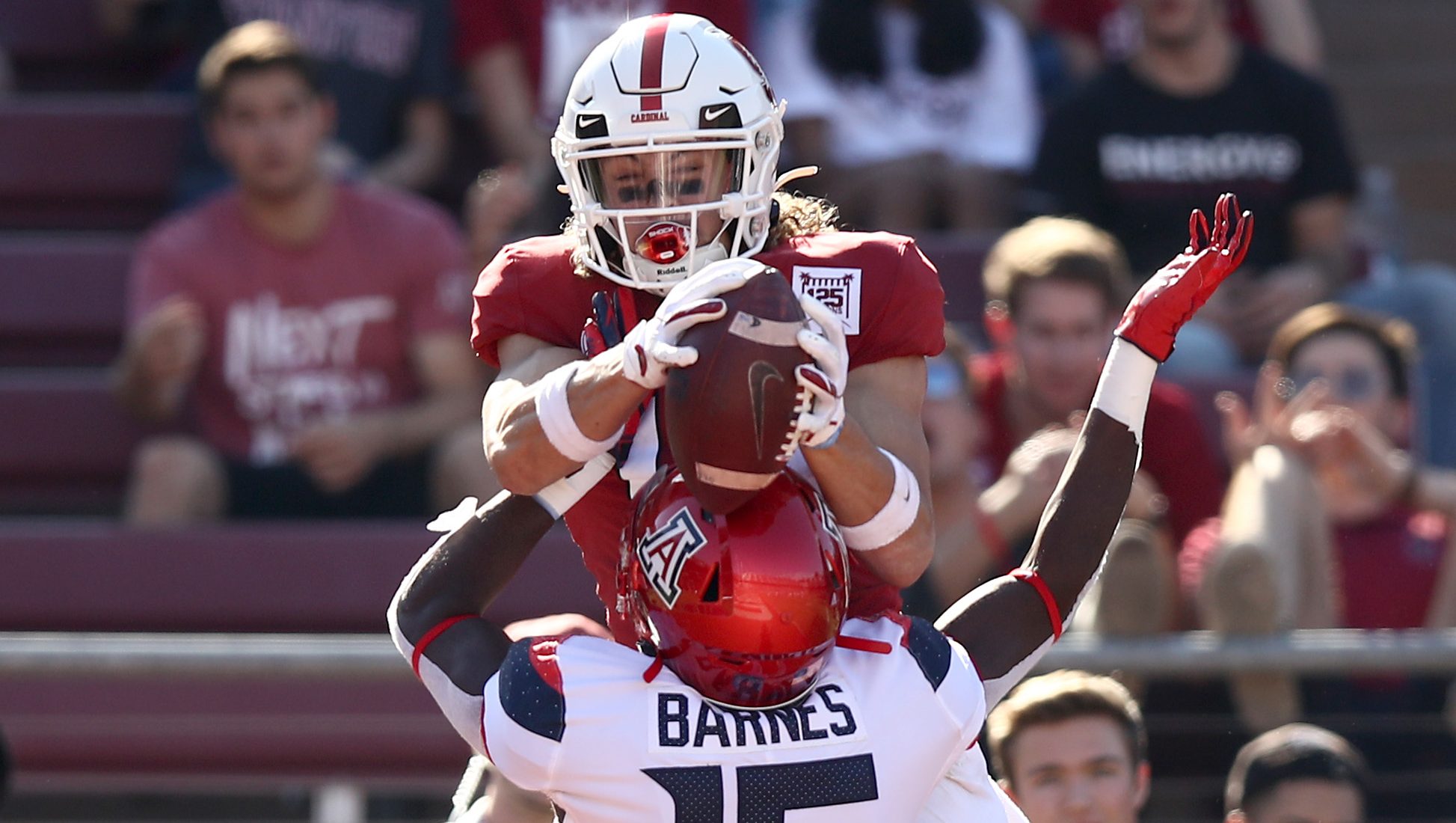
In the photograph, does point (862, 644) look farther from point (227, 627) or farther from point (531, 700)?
point (227, 627)

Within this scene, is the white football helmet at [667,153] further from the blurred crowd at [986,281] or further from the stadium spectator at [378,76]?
the stadium spectator at [378,76]

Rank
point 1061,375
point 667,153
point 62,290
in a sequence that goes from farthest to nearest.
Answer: point 62,290 < point 1061,375 < point 667,153

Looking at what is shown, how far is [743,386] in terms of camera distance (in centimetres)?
228

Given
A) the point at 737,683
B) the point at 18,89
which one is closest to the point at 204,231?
the point at 18,89

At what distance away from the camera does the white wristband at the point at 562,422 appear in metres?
2.50

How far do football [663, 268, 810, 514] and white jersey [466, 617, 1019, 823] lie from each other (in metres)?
0.33

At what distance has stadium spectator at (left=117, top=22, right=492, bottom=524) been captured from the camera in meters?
5.65

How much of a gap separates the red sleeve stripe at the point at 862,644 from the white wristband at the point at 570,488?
1.25 feet

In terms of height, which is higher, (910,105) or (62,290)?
(910,105)

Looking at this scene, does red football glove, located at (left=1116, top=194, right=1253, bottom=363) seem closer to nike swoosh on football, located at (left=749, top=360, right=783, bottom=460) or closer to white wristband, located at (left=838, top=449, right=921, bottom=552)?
white wristband, located at (left=838, top=449, right=921, bottom=552)

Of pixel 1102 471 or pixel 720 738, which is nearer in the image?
pixel 720 738

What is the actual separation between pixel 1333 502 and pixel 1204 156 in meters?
1.53

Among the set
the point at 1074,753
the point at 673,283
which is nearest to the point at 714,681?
the point at 673,283

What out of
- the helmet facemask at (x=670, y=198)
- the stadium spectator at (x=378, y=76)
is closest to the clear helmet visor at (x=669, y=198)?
the helmet facemask at (x=670, y=198)
